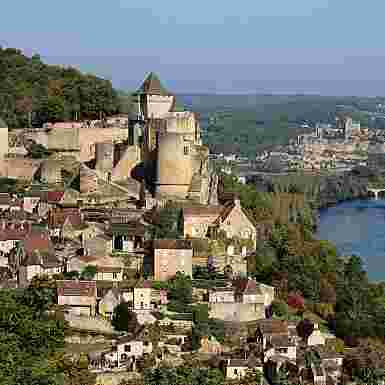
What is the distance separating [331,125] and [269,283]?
131741 mm

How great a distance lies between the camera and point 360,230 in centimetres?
4912

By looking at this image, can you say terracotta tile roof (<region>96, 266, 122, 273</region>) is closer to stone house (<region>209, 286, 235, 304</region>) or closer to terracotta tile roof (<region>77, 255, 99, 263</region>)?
terracotta tile roof (<region>77, 255, 99, 263</region>)

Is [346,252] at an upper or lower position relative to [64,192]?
lower

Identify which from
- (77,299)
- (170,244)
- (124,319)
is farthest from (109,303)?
(170,244)

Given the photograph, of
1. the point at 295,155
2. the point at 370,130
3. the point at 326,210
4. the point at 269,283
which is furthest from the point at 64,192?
the point at 370,130

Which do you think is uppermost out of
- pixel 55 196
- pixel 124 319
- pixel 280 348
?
pixel 55 196

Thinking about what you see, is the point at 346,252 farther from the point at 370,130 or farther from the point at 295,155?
the point at 370,130

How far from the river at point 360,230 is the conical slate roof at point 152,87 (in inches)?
465

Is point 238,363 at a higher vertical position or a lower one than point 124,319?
lower

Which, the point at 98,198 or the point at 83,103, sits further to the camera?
the point at 83,103

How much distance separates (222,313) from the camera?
19.2 meters

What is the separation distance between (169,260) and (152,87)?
8184 millimetres

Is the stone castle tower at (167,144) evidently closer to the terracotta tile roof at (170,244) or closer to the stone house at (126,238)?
the stone house at (126,238)

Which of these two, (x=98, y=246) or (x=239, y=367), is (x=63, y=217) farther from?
(x=239, y=367)
